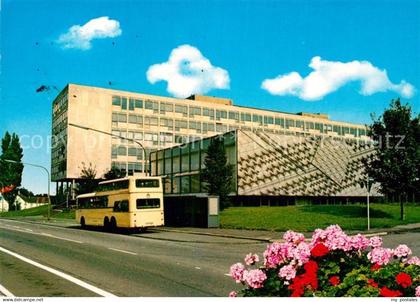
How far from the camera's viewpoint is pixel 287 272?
204 inches

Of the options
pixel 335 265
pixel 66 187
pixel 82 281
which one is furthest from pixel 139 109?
pixel 335 265

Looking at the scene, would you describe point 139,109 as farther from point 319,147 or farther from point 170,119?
point 319,147

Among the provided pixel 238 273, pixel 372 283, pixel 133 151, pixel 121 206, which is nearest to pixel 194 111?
pixel 133 151

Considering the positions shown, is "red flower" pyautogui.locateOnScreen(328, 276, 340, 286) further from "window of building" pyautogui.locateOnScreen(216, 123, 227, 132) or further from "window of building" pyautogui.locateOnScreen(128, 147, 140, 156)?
"window of building" pyautogui.locateOnScreen(216, 123, 227, 132)

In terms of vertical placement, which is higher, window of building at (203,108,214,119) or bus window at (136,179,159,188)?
window of building at (203,108,214,119)

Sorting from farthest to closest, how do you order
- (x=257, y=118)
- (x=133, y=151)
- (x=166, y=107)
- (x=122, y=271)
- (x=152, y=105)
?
(x=257, y=118) → (x=166, y=107) → (x=152, y=105) → (x=133, y=151) → (x=122, y=271)

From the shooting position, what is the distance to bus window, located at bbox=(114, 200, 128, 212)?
30.1 metres

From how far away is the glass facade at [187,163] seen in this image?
190 feet

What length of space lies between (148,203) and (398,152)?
56.4 ft

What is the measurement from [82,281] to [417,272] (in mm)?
7804

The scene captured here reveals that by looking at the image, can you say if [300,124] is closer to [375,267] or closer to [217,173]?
[217,173]

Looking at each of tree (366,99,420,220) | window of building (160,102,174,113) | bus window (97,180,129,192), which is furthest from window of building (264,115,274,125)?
bus window (97,180,129,192)

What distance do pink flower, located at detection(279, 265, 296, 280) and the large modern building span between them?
5098 cm

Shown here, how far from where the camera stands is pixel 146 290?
9.55m
